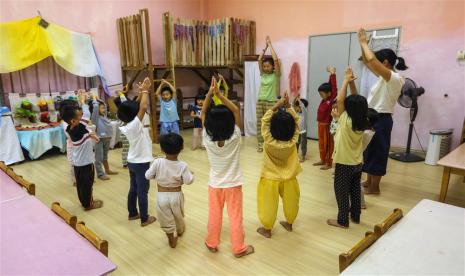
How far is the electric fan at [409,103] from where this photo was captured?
14.8 feet

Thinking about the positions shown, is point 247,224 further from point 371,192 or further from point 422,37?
point 422,37

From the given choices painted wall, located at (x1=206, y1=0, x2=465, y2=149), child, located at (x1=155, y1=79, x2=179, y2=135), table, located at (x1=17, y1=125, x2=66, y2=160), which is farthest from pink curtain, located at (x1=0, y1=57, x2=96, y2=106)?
painted wall, located at (x1=206, y1=0, x2=465, y2=149)

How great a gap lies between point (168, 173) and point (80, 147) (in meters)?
1.19

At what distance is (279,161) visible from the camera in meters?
2.45

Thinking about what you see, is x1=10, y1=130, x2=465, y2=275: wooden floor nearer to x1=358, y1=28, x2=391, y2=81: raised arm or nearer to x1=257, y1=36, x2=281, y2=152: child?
x1=257, y1=36, x2=281, y2=152: child

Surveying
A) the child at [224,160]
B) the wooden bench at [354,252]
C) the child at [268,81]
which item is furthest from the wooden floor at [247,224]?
the child at [268,81]

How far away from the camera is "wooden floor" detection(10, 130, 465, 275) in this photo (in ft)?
7.50

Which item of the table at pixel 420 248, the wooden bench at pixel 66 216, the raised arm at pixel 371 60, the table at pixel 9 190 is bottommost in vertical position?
the table at pixel 420 248

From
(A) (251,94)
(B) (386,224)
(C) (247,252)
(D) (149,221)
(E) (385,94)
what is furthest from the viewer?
(A) (251,94)

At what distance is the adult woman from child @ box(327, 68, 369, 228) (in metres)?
0.51

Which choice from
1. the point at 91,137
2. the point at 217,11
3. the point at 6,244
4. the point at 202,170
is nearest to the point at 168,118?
the point at 202,170

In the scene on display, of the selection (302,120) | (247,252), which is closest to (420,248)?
(247,252)

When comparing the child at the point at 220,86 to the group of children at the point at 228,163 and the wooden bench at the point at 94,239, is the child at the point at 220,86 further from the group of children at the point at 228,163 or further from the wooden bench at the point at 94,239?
the wooden bench at the point at 94,239

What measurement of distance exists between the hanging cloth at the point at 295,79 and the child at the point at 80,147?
4225mm
